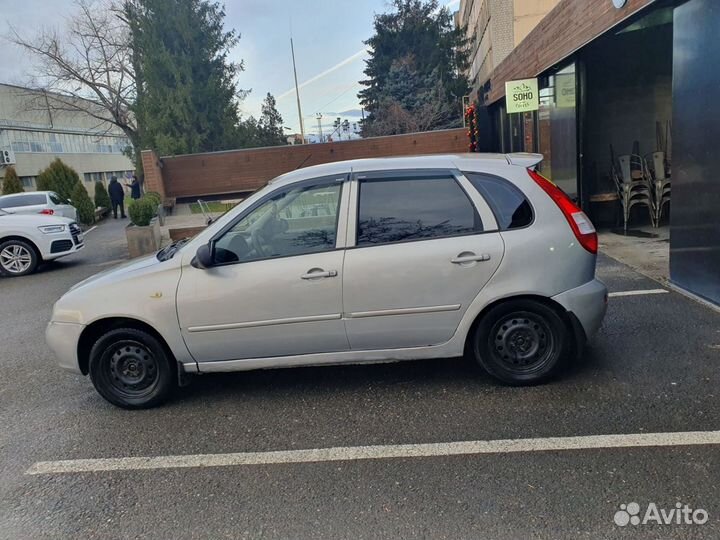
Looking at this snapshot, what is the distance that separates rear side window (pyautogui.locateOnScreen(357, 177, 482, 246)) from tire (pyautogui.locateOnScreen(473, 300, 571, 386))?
0.66 metres

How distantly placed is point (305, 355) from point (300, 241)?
2.73ft

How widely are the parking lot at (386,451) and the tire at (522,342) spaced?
153 mm

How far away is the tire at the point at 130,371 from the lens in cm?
411

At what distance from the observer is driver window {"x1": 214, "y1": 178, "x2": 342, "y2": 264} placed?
3.99 m

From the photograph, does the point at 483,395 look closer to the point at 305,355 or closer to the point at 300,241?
the point at 305,355

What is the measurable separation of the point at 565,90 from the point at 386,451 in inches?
358

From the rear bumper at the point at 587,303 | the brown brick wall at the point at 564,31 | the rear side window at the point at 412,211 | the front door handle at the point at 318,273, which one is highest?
the brown brick wall at the point at 564,31

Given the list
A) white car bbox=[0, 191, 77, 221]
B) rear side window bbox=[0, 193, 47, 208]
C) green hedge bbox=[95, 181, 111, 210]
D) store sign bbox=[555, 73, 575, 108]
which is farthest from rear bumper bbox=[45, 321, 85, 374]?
green hedge bbox=[95, 181, 111, 210]

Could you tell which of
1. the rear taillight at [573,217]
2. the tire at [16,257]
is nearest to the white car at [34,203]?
the tire at [16,257]

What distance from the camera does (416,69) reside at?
4178 cm

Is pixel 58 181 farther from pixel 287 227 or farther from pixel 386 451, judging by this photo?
pixel 386 451

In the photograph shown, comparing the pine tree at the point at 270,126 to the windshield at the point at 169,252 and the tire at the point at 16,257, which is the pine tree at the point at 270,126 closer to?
the tire at the point at 16,257

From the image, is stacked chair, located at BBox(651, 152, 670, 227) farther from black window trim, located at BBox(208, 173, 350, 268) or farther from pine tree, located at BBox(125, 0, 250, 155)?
pine tree, located at BBox(125, 0, 250, 155)

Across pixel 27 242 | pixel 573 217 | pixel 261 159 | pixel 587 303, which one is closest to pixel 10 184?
pixel 261 159
